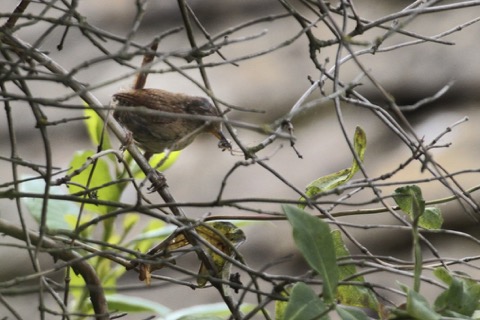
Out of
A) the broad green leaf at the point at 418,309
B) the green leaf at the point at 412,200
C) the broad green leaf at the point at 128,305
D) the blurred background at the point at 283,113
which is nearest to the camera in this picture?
Result: the broad green leaf at the point at 418,309

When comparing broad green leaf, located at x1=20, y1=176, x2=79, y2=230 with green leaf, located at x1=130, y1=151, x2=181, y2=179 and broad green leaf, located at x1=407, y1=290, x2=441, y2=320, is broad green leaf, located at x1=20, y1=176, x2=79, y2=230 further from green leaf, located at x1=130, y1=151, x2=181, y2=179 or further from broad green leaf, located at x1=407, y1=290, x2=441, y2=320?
broad green leaf, located at x1=407, y1=290, x2=441, y2=320

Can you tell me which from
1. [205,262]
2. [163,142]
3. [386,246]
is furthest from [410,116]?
[205,262]

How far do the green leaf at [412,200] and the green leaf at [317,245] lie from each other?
10 cm

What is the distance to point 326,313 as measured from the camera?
871mm

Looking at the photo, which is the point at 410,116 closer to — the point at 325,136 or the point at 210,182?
the point at 325,136

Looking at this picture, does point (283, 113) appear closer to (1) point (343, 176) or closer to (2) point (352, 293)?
(1) point (343, 176)

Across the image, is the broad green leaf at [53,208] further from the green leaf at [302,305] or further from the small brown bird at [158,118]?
the green leaf at [302,305]

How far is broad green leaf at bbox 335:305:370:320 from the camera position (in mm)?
883

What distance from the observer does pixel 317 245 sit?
90cm

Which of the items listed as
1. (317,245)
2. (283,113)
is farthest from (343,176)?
(283,113)

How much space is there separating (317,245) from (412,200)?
0.19 m

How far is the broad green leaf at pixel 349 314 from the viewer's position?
2.90 ft

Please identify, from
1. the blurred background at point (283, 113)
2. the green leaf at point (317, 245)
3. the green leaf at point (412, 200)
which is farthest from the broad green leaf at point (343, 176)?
the blurred background at point (283, 113)

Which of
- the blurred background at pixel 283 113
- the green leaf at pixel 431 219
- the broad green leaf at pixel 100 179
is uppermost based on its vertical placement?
the blurred background at pixel 283 113
